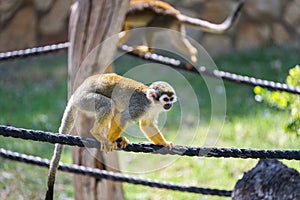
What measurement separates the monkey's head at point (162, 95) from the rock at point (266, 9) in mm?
4654

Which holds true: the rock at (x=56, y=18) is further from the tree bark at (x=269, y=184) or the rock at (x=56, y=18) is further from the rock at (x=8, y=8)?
the tree bark at (x=269, y=184)

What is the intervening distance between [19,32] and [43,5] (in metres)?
0.38

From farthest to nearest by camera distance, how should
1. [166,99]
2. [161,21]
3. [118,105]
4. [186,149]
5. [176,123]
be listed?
[176,123], [161,21], [118,105], [166,99], [186,149]

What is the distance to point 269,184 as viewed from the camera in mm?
2078

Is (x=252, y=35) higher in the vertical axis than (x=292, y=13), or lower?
lower

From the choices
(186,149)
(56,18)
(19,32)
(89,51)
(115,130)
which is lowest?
(186,149)

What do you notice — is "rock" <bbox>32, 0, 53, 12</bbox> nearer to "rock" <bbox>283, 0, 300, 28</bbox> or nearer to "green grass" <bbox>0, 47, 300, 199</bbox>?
"green grass" <bbox>0, 47, 300, 199</bbox>

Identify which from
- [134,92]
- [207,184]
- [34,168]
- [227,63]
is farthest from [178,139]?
[134,92]

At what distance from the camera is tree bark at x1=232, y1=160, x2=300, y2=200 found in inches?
80.0

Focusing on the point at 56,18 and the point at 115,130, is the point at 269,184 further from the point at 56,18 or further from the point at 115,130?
the point at 56,18

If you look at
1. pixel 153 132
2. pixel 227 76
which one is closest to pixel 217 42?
pixel 227 76

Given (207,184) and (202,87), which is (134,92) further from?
(202,87)

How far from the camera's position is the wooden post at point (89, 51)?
2762 mm

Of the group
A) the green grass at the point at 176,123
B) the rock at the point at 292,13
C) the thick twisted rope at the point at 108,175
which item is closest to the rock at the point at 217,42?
the green grass at the point at 176,123
